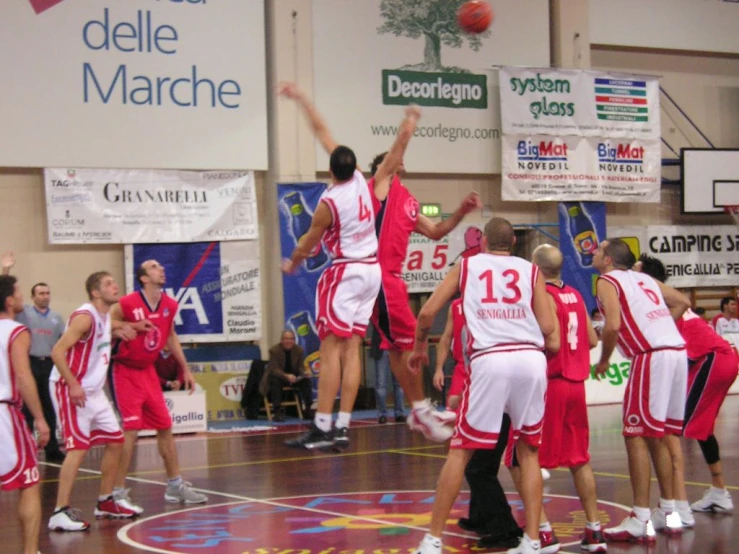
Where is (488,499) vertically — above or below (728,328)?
below

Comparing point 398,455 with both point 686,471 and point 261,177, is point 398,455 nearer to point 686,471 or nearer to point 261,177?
point 686,471

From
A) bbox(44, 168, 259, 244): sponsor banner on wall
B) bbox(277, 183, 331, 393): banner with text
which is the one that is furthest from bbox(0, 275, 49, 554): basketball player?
bbox(277, 183, 331, 393): banner with text

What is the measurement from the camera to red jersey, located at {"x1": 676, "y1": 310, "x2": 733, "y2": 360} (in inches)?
313

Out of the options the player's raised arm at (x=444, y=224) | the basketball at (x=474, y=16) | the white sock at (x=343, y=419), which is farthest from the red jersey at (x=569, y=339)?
the basketball at (x=474, y=16)

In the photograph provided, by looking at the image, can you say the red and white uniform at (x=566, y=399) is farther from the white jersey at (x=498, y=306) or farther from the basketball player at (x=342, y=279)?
the basketball player at (x=342, y=279)

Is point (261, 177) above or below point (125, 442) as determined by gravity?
above

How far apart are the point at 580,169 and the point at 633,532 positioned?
519 inches

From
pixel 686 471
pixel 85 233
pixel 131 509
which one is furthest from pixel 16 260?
pixel 686 471

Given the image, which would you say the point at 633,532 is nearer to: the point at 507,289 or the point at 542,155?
the point at 507,289

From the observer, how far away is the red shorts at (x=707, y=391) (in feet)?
25.8

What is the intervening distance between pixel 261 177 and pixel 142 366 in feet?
30.0

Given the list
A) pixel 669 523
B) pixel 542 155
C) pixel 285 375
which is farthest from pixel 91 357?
pixel 542 155

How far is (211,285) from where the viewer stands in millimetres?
17078

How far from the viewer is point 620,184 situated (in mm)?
19734
